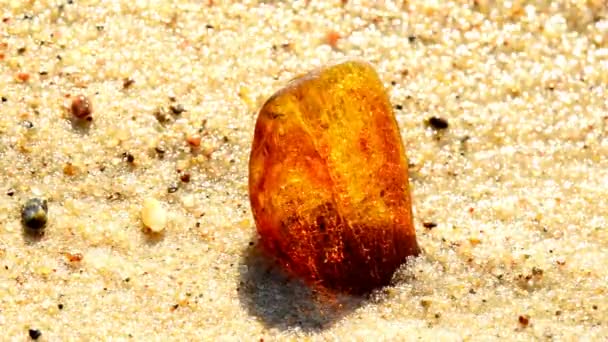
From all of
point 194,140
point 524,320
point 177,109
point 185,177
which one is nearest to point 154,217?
point 185,177

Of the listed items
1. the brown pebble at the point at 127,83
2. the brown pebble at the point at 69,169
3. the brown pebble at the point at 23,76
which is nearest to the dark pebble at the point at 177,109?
the brown pebble at the point at 127,83

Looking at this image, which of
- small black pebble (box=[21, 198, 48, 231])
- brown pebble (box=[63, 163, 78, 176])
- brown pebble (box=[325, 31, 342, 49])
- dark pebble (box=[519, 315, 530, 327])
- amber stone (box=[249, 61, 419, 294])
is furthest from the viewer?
brown pebble (box=[325, 31, 342, 49])

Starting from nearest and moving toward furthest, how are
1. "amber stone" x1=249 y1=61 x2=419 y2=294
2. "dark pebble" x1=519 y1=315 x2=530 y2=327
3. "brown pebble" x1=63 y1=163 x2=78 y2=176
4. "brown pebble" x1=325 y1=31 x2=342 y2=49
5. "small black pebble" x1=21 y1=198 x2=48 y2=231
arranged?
"amber stone" x1=249 y1=61 x2=419 y2=294 → "dark pebble" x1=519 y1=315 x2=530 y2=327 → "small black pebble" x1=21 y1=198 x2=48 y2=231 → "brown pebble" x1=63 y1=163 x2=78 y2=176 → "brown pebble" x1=325 y1=31 x2=342 y2=49

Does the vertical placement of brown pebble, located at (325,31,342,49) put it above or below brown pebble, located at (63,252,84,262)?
above

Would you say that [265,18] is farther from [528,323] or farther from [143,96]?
[528,323]

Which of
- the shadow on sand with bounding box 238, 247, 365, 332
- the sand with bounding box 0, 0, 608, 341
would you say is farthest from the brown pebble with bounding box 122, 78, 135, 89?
the shadow on sand with bounding box 238, 247, 365, 332

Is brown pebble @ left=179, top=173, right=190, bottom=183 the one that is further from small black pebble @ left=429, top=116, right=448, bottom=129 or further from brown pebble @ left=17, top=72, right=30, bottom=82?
small black pebble @ left=429, top=116, right=448, bottom=129

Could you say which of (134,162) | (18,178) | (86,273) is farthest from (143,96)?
(86,273)
